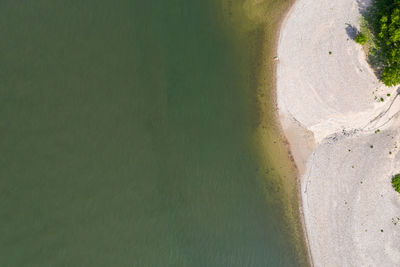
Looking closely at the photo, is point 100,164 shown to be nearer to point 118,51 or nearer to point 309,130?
point 118,51

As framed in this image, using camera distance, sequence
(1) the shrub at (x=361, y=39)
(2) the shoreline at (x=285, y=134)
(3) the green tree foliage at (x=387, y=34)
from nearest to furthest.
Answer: (3) the green tree foliage at (x=387, y=34), (1) the shrub at (x=361, y=39), (2) the shoreline at (x=285, y=134)

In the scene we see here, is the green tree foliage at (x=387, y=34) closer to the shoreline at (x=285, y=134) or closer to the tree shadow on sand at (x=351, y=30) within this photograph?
the tree shadow on sand at (x=351, y=30)

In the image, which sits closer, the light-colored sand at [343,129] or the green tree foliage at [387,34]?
the green tree foliage at [387,34]

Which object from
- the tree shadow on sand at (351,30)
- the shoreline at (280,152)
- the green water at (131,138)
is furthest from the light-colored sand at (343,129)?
the green water at (131,138)

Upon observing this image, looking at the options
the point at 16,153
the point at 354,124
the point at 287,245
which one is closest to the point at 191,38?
the point at 354,124

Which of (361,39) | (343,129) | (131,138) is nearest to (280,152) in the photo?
(343,129)

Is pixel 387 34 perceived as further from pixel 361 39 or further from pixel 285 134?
pixel 285 134
